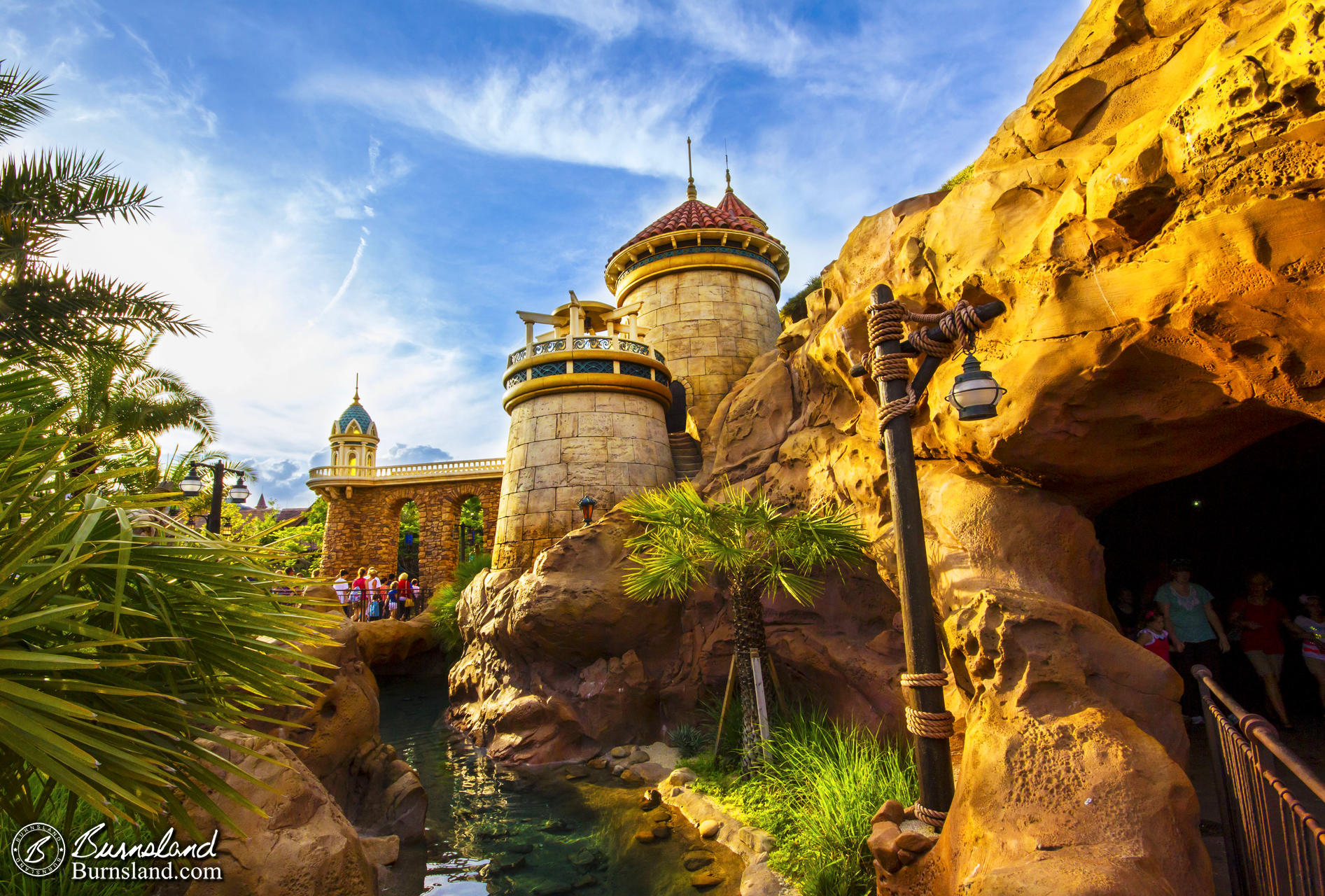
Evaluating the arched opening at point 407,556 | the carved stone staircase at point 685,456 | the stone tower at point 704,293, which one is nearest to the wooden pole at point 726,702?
the carved stone staircase at point 685,456

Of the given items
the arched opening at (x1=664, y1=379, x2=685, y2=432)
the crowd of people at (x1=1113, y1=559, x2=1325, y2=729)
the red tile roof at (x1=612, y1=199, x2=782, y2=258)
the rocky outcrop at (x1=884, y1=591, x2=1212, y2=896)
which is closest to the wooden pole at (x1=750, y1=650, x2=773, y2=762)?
the rocky outcrop at (x1=884, y1=591, x2=1212, y2=896)

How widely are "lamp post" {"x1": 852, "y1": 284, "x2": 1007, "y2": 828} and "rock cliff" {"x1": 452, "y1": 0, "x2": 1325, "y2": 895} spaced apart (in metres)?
0.27

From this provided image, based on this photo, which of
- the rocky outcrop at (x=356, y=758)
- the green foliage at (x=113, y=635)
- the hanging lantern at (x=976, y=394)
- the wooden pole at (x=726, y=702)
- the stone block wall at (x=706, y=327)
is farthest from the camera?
the stone block wall at (x=706, y=327)

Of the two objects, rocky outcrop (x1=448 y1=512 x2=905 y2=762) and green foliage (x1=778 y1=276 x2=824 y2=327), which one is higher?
green foliage (x1=778 y1=276 x2=824 y2=327)

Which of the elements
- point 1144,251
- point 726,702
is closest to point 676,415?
point 726,702

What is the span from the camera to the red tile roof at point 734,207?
19.5 m

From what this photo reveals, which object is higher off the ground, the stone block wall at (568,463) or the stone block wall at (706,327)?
the stone block wall at (706,327)

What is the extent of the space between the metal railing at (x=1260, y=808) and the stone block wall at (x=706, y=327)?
13.1m

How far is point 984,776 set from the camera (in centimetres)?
425

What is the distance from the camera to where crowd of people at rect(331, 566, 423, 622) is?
18.4m

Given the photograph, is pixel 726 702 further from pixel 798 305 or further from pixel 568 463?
pixel 798 305

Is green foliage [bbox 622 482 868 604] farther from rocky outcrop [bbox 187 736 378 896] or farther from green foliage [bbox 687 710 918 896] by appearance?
rocky outcrop [bbox 187 736 378 896]

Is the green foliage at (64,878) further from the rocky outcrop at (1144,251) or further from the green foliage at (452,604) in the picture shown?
the green foliage at (452,604)

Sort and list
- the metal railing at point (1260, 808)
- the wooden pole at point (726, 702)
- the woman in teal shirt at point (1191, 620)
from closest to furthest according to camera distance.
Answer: the metal railing at point (1260, 808) < the woman in teal shirt at point (1191, 620) < the wooden pole at point (726, 702)
